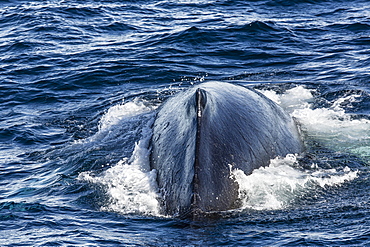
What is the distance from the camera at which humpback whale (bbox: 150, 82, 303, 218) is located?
702cm

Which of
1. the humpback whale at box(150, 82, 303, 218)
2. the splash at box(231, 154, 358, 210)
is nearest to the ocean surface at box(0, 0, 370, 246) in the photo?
the splash at box(231, 154, 358, 210)

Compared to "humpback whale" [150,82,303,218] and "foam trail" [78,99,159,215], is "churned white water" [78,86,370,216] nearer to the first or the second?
"foam trail" [78,99,159,215]

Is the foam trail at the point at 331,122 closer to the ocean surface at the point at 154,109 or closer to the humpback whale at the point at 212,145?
the ocean surface at the point at 154,109

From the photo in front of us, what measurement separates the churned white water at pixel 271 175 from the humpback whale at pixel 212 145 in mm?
166

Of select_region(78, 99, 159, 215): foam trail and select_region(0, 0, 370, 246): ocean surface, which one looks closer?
select_region(0, 0, 370, 246): ocean surface

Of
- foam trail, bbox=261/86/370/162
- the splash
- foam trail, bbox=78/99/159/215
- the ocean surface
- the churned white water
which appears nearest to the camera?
the ocean surface

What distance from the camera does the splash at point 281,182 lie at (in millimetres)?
7547

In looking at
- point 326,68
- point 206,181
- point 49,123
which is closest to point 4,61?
point 49,123

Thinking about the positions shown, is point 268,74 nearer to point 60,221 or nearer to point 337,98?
point 337,98

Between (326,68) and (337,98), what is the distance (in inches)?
113

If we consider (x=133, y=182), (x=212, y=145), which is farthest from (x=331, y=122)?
(x=212, y=145)

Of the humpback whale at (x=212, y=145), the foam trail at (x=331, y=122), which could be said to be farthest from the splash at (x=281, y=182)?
the foam trail at (x=331, y=122)

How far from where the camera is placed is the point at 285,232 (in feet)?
22.2

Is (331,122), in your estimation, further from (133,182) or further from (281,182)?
(133,182)
